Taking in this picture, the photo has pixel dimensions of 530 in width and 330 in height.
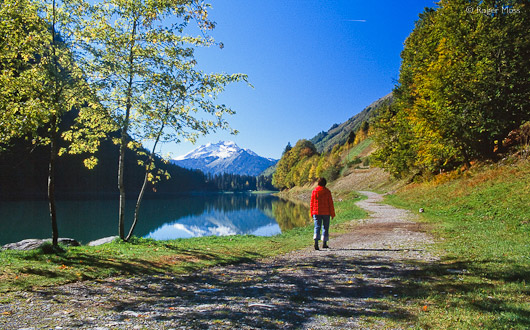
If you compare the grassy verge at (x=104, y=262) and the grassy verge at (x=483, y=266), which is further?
the grassy verge at (x=104, y=262)

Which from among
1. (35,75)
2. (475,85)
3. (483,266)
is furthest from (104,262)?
(475,85)

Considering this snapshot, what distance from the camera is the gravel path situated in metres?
4.79

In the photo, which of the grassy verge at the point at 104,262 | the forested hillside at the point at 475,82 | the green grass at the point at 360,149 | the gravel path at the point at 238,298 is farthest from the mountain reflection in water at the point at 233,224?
the green grass at the point at 360,149

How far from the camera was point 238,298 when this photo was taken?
Answer: 6.13 meters

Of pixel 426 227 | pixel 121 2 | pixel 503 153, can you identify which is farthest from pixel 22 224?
pixel 503 153

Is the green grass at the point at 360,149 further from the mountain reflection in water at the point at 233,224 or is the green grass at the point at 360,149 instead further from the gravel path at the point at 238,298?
the gravel path at the point at 238,298

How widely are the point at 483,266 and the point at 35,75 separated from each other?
48.1 feet

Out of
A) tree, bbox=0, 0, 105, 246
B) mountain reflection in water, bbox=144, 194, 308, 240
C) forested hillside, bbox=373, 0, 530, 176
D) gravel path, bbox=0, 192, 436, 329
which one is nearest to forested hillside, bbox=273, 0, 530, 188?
forested hillside, bbox=373, 0, 530, 176

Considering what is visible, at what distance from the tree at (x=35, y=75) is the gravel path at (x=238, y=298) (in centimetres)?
499

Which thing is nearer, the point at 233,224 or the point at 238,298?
the point at 238,298

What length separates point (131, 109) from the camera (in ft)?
44.5

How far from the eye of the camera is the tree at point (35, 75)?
8.46 m

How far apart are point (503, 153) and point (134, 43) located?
27.3 m

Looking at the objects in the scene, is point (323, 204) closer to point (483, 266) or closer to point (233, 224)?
point (483, 266)
